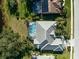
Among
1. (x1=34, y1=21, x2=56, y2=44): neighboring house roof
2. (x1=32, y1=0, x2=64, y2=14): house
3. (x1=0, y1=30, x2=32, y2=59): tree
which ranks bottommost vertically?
(x1=0, y1=30, x2=32, y2=59): tree

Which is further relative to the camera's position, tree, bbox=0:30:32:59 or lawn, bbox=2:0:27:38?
lawn, bbox=2:0:27:38

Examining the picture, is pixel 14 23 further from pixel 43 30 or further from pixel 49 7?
pixel 49 7

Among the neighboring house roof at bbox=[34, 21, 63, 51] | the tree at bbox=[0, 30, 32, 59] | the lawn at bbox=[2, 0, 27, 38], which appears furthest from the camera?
the lawn at bbox=[2, 0, 27, 38]

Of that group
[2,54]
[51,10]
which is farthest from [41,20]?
[2,54]

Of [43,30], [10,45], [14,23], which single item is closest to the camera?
[10,45]

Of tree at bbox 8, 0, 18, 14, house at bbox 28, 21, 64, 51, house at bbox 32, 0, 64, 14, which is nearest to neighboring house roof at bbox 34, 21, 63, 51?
house at bbox 28, 21, 64, 51

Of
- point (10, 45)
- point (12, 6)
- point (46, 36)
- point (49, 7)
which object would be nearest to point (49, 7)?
point (49, 7)

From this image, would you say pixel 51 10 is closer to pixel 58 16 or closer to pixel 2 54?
pixel 58 16

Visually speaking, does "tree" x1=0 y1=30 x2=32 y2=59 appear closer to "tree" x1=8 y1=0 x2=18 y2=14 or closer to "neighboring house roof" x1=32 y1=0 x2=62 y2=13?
"tree" x1=8 y1=0 x2=18 y2=14

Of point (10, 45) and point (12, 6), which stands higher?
point (12, 6)
